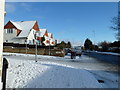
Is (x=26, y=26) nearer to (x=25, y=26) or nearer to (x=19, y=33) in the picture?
(x=25, y=26)

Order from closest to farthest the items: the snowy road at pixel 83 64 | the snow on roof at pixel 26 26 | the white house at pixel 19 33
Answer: the snowy road at pixel 83 64
the white house at pixel 19 33
the snow on roof at pixel 26 26

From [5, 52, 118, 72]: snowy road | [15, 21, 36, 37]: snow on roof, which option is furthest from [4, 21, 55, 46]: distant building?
[5, 52, 118, 72]: snowy road

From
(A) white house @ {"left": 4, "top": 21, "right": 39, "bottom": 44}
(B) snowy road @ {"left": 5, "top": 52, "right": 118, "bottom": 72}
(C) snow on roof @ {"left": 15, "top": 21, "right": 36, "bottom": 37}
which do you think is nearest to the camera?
(B) snowy road @ {"left": 5, "top": 52, "right": 118, "bottom": 72}

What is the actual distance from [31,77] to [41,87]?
1.09m

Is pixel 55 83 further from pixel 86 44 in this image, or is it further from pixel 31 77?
pixel 86 44

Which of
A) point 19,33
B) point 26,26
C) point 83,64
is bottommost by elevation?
point 83,64

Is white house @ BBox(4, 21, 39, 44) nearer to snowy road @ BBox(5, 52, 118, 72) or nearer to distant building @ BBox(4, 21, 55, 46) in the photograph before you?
distant building @ BBox(4, 21, 55, 46)

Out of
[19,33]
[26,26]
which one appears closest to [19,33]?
[19,33]

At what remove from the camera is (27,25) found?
43906 millimetres

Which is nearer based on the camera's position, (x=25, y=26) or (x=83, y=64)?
(x=83, y=64)

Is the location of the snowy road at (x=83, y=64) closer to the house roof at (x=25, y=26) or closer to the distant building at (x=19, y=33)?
the distant building at (x=19, y=33)

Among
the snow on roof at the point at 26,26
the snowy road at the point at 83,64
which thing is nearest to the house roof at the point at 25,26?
the snow on roof at the point at 26,26

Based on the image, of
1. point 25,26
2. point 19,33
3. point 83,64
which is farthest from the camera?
point 25,26

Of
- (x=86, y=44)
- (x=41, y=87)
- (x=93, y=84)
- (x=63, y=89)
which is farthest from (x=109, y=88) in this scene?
(x=86, y=44)
